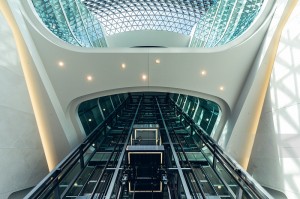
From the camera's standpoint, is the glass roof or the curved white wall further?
the glass roof

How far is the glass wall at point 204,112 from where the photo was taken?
59.7 feet

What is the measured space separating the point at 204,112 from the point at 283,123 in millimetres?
9806

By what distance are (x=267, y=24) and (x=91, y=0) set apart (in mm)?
36068

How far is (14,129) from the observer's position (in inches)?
459

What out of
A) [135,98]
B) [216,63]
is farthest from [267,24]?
[135,98]

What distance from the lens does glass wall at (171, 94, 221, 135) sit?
18203 mm

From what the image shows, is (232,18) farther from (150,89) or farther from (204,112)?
(150,89)

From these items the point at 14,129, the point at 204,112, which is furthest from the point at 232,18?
the point at 14,129

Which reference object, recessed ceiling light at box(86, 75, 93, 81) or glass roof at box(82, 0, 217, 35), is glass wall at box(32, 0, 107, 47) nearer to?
recessed ceiling light at box(86, 75, 93, 81)

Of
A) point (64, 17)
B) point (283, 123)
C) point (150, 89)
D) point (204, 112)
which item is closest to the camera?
point (283, 123)

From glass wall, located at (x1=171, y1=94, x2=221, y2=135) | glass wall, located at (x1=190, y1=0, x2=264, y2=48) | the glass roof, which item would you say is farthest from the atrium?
the glass roof

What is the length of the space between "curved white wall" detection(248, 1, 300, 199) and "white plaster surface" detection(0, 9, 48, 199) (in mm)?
14426

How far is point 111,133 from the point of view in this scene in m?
18.7

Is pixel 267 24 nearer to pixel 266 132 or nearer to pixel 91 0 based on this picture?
pixel 266 132
